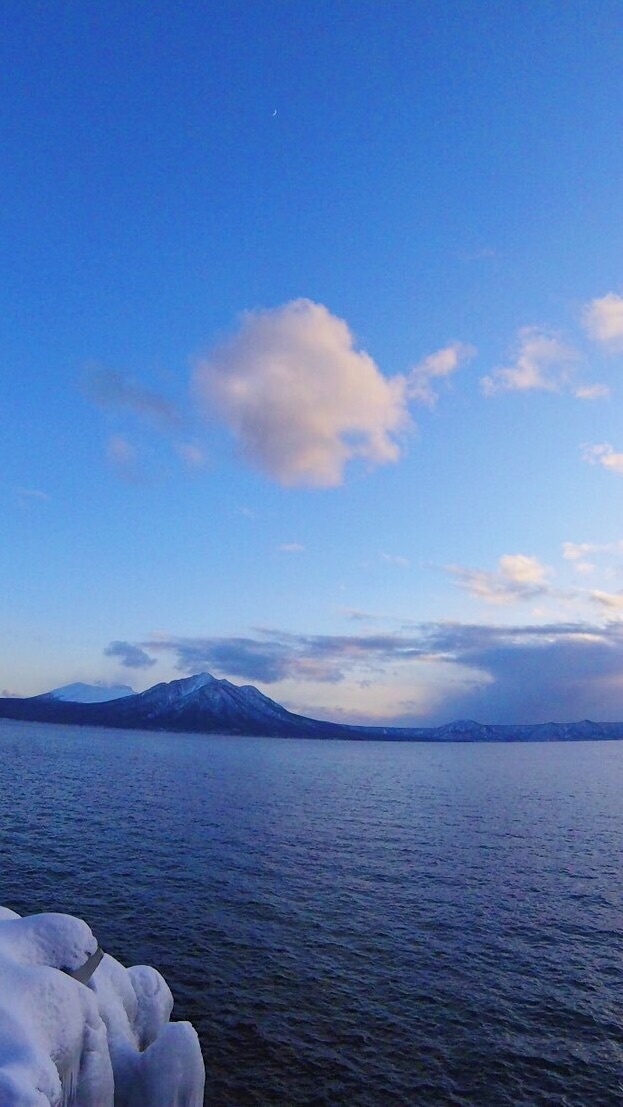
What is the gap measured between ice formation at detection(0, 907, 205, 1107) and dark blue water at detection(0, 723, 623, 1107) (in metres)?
5.50

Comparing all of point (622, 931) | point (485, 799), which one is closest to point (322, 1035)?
point (622, 931)

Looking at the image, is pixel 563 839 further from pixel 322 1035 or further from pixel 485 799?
pixel 322 1035

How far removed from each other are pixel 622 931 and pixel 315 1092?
A: 28733 mm

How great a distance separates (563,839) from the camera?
69750 millimetres

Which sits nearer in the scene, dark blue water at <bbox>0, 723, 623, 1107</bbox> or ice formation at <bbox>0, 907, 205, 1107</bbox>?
ice formation at <bbox>0, 907, 205, 1107</bbox>

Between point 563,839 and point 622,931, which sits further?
point 563,839

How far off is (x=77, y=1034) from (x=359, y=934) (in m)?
25.7

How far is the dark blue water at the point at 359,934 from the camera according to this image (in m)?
23.8

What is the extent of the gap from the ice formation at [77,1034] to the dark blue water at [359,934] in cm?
550

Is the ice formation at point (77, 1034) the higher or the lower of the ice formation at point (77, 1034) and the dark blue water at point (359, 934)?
the higher

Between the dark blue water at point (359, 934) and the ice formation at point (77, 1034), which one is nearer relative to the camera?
the ice formation at point (77, 1034)

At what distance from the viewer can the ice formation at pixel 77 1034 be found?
1377cm

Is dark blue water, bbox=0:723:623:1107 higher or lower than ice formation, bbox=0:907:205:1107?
lower

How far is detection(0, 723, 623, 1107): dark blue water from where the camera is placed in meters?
23.8
